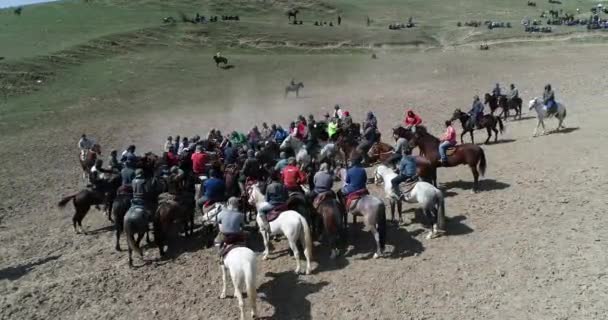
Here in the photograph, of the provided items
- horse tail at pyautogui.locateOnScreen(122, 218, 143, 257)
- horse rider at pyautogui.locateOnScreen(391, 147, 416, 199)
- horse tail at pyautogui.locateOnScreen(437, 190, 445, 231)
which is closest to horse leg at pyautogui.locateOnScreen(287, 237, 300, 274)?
horse rider at pyautogui.locateOnScreen(391, 147, 416, 199)

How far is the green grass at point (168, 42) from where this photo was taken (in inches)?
1505

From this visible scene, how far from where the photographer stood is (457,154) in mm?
15141

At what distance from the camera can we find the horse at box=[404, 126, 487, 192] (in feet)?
48.9

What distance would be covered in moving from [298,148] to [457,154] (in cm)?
521

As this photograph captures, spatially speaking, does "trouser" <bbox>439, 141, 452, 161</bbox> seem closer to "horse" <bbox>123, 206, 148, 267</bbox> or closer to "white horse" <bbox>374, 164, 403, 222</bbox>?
"white horse" <bbox>374, 164, 403, 222</bbox>

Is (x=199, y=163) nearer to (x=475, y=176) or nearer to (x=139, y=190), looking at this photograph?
(x=139, y=190)

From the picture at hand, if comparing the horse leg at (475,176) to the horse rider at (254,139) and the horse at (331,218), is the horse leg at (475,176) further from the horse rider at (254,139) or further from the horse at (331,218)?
the horse rider at (254,139)

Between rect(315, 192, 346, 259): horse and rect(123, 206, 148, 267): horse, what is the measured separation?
4.07 metres

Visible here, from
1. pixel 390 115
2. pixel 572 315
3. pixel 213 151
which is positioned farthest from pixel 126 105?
pixel 572 315

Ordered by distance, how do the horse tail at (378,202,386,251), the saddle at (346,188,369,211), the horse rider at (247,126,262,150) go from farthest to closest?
the horse rider at (247,126,262,150)
the saddle at (346,188,369,211)
the horse tail at (378,202,386,251)

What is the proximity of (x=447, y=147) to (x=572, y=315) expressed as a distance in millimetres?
7011

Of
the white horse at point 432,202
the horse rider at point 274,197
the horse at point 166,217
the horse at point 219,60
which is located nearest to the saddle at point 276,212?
the horse rider at point 274,197

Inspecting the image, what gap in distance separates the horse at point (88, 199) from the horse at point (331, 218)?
6.69 meters

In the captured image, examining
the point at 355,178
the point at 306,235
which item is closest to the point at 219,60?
the point at 355,178
